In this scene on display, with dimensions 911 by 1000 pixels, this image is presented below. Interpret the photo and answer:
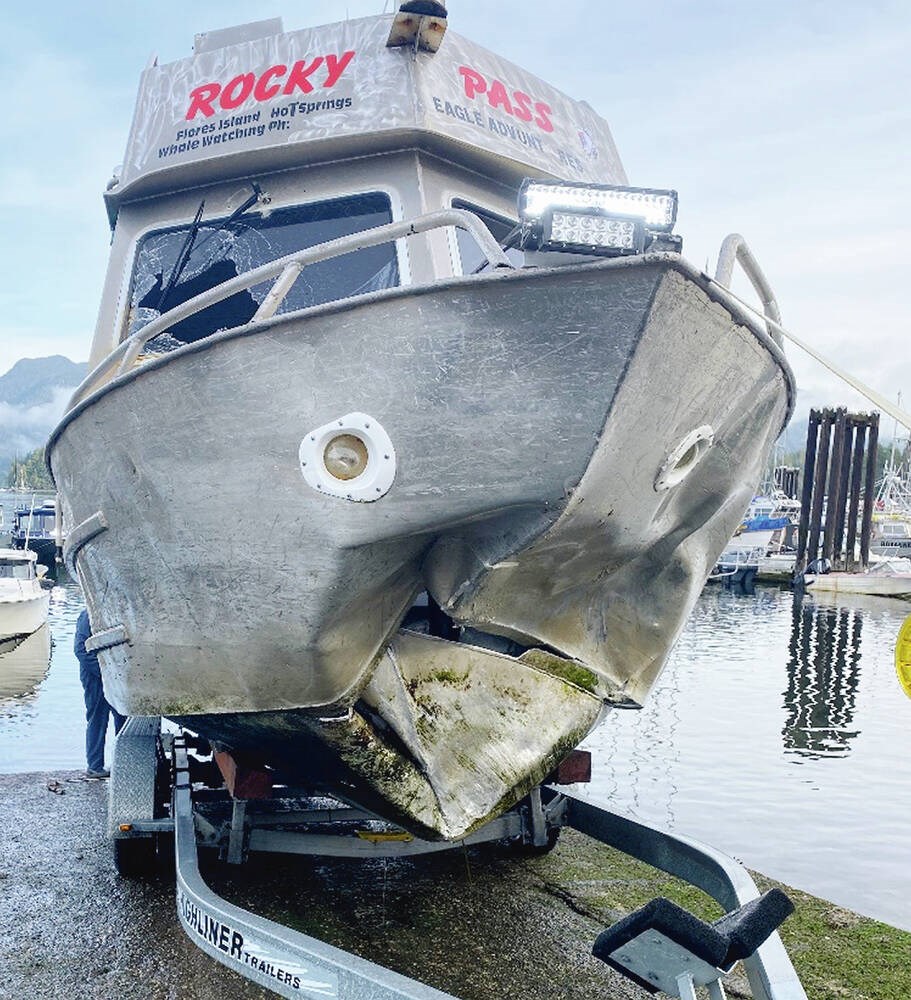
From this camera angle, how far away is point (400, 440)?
11.0 ft

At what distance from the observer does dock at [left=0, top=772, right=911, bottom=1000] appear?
434 cm

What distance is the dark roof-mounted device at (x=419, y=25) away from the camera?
4887mm

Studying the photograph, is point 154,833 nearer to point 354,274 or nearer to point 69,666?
point 354,274

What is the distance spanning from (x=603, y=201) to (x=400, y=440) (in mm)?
926

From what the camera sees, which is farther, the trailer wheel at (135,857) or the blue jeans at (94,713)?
the blue jeans at (94,713)

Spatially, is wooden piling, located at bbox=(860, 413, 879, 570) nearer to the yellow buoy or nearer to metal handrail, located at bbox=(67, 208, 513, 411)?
the yellow buoy

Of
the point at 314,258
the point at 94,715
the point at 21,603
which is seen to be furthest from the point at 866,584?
the point at 314,258

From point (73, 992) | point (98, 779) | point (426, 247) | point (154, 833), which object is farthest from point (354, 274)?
point (98, 779)

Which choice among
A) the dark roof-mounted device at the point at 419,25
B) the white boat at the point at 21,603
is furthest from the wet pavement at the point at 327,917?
the white boat at the point at 21,603

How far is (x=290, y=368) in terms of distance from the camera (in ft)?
11.1

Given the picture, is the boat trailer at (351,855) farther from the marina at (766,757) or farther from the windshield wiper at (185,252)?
the windshield wiper at (185,252)

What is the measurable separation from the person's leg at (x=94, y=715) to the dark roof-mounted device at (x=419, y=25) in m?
4.22

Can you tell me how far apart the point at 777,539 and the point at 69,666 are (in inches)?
1624

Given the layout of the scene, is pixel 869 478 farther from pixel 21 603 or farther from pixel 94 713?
pixel 94 713
